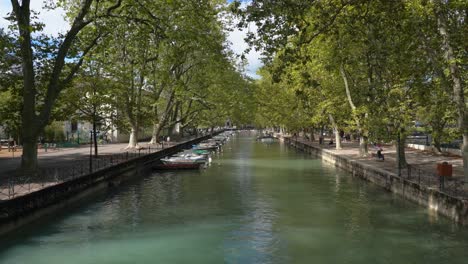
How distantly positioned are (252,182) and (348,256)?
65.4 ft

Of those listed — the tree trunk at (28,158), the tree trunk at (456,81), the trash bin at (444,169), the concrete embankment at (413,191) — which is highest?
the tree trunk at (456,81)

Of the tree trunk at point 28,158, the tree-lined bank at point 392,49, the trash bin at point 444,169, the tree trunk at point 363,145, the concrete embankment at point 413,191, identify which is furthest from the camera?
the tree trunk at point 363,145

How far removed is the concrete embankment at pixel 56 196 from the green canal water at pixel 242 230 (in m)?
0.57

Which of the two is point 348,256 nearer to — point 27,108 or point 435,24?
point 435,24

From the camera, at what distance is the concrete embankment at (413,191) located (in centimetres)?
1981

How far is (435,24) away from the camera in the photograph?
77.2 ft

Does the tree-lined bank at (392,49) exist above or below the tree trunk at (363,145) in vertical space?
above

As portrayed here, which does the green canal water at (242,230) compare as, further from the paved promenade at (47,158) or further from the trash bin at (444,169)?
the paved promenade at (47,158)

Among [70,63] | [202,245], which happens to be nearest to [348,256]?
[202,245]

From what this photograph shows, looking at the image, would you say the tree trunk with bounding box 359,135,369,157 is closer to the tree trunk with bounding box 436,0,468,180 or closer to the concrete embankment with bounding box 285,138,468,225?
the concrete embankment with bounding box 285,138,468,225

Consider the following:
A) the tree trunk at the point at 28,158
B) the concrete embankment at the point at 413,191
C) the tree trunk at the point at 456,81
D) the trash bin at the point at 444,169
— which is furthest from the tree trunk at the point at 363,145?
the tree trunk at the point at 28,158

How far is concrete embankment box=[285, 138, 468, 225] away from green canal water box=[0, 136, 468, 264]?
0.52 m

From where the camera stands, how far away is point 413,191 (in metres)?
25.1

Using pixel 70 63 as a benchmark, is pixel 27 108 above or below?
below
